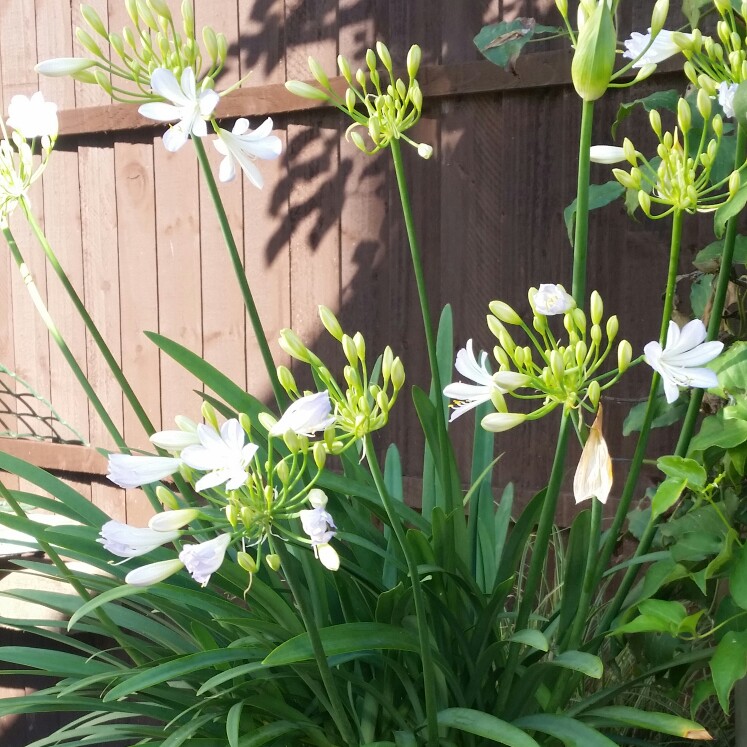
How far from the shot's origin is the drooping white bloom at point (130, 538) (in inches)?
30.7

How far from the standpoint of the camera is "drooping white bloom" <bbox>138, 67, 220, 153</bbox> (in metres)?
0.91

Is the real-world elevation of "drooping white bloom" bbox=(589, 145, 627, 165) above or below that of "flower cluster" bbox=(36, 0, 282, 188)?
below

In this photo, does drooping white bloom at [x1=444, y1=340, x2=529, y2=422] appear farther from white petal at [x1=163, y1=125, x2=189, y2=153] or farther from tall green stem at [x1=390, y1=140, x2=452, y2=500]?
white petal at [x1=163, y1=125, x2=189, y2=153]

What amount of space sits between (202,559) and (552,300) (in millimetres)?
386

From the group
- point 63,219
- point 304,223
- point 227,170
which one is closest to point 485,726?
point 227,170

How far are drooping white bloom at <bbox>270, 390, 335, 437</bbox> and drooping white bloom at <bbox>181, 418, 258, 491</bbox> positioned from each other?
3 cm

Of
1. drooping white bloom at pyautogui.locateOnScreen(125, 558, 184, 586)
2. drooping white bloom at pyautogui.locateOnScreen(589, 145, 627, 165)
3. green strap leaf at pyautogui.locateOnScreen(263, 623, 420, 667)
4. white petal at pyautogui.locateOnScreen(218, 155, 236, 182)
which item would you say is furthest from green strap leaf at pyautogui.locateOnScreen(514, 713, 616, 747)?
white petal at pyautogui.locateOnScreen(218, 155, 236, 182)

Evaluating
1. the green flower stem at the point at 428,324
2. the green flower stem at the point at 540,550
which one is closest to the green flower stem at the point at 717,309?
the green flower stem at the point at 540,550

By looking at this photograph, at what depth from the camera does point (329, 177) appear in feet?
8.39

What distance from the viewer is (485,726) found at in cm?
99

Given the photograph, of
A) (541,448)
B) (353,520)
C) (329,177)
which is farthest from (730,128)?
(329,177)

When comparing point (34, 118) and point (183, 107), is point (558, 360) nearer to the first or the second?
point (183, 107)

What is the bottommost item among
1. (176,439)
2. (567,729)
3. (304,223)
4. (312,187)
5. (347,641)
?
(567,729)

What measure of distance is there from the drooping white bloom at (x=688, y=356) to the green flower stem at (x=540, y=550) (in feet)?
0.42
